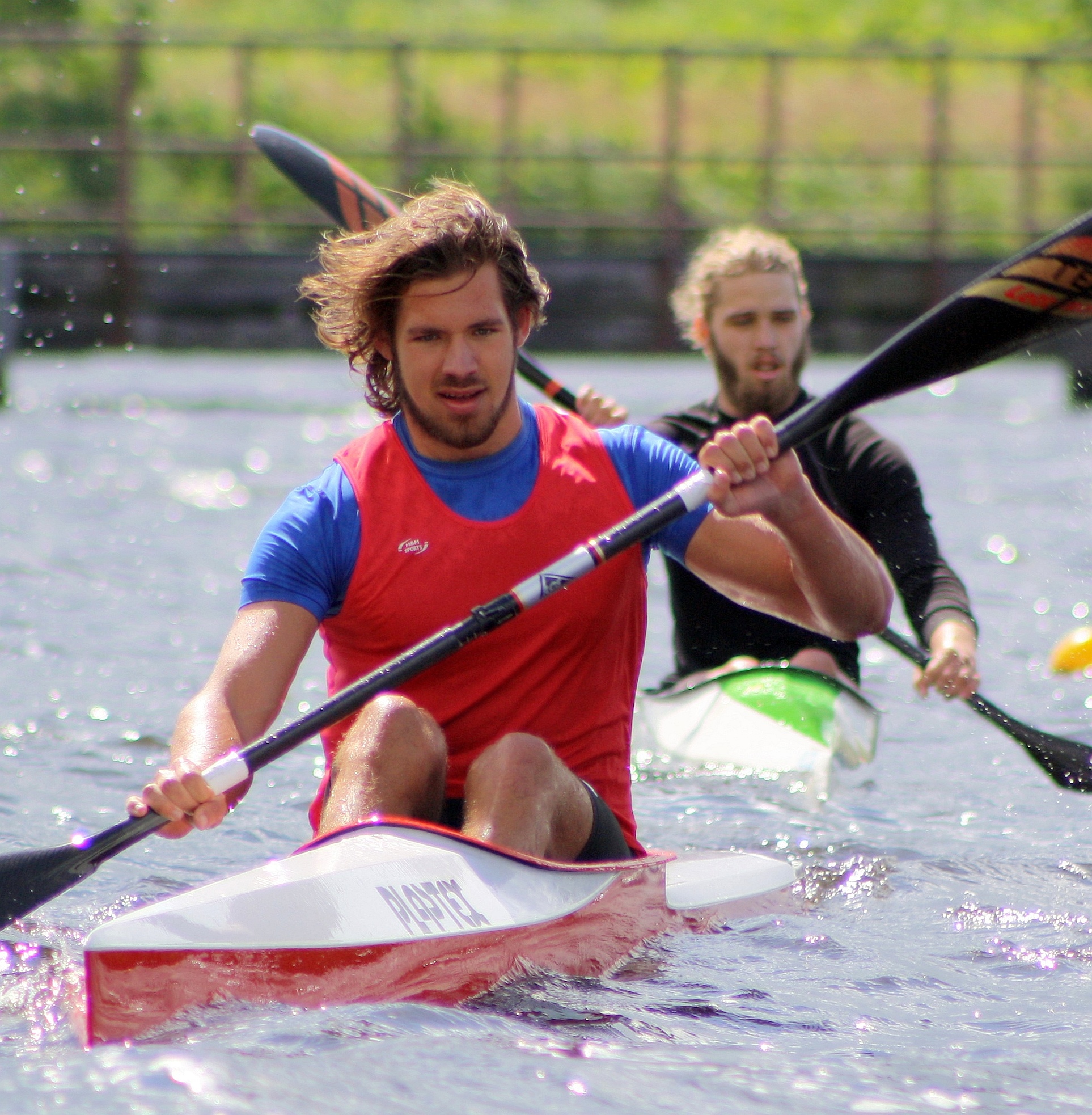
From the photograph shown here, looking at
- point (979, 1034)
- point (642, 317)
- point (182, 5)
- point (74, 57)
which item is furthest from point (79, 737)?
point (182, 5)

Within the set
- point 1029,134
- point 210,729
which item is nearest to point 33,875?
point 210,729

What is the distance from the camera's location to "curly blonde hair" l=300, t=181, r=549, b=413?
107 inches

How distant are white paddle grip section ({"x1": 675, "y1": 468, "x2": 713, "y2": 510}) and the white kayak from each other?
0.59 metres

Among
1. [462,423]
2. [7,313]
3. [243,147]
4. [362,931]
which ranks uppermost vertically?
[243,147]

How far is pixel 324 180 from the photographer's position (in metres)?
4.54

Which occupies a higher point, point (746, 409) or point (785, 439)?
point (746, 409)

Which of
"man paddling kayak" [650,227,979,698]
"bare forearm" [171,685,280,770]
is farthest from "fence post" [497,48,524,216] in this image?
"bare forearm" [171,685,280,770]

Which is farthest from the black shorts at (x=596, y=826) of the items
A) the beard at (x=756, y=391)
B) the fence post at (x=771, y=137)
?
the fence post at (x=771, y=137)

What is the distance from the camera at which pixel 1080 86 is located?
21625 millimetres

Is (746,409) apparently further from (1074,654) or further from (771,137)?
(771,137)

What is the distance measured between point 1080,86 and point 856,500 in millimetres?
19416

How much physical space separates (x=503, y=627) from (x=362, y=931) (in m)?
0.60

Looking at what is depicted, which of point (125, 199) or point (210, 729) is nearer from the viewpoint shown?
point (210, 729)

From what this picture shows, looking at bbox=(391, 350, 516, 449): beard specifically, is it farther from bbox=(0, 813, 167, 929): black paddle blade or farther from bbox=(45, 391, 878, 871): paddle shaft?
bbox=(0, 813, 167, 929): black paddle blade
